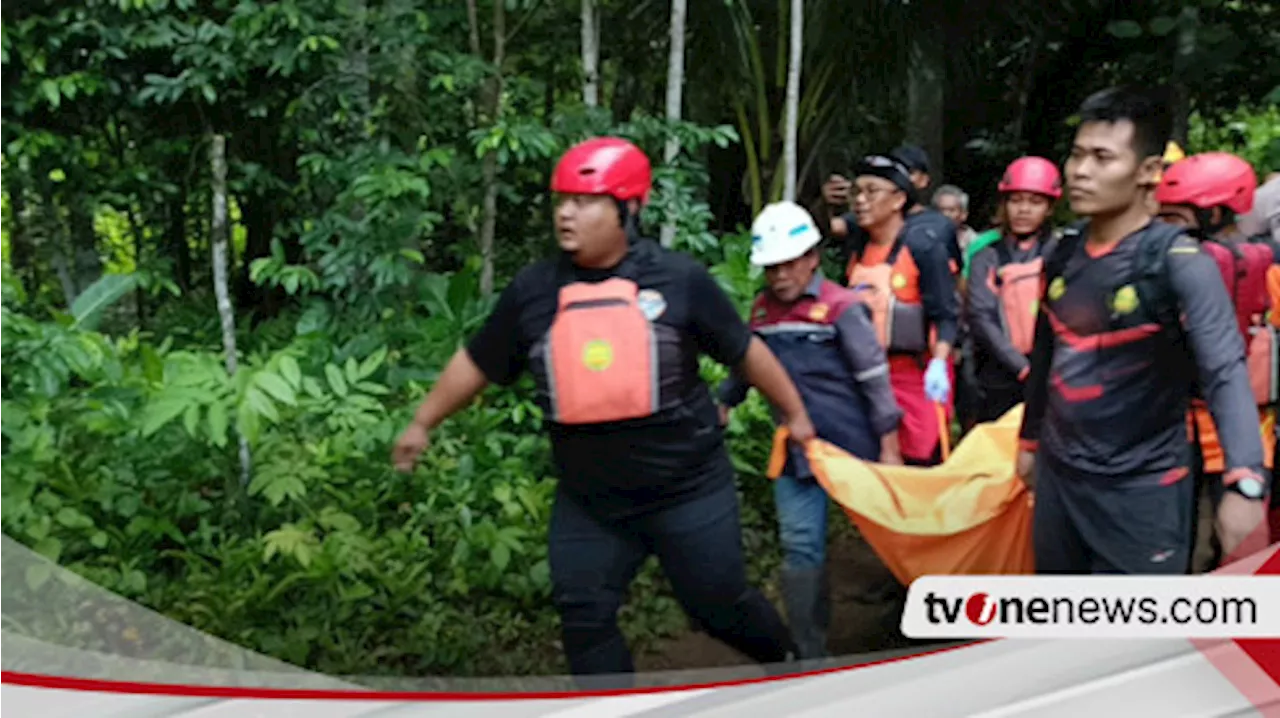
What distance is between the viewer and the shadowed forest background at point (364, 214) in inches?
51.4

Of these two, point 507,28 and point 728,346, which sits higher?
point 507,28

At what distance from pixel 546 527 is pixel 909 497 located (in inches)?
A: 23.1

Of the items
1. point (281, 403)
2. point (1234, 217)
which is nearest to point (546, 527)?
point (281, 403)

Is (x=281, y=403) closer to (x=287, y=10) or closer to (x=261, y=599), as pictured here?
(x=261, y=599)

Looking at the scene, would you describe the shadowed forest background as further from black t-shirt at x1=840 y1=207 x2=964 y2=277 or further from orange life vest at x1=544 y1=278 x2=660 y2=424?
black t-shirt at x1=840 y1=207 x2=964 y2=277

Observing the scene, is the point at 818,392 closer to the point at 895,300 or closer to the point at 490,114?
the point at 895,300

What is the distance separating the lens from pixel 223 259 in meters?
1.38

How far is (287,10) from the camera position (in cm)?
135

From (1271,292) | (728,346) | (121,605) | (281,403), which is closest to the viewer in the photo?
(121,605)

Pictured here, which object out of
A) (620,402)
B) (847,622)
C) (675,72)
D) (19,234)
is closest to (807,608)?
(847,622)

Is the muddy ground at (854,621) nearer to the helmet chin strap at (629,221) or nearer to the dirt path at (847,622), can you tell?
the dirt path at (847,622)

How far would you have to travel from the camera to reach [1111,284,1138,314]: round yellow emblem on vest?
1.50m

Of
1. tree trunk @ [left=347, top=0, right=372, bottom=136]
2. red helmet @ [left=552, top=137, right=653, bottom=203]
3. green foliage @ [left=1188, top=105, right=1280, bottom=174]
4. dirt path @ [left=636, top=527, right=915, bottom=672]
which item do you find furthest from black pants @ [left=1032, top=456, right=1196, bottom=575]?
tree trunk @ [left=347, top=0, right=372, bottom=136]

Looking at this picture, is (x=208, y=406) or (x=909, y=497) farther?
(x=909, y=497)
